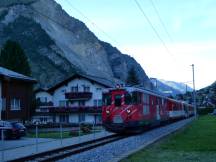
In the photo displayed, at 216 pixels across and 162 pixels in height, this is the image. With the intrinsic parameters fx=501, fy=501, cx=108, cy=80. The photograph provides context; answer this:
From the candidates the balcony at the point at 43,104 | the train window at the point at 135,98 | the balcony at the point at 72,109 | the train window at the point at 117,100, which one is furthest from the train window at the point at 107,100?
the balcony at the point at 43,104

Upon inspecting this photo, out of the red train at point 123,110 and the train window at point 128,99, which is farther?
the train window at point 128,99

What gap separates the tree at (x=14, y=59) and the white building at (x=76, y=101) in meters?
5.89

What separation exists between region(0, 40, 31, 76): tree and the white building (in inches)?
232

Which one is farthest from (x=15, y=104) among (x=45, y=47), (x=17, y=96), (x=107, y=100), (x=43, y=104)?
(x=45, y=47)

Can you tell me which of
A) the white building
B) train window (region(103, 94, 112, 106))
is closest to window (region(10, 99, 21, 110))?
train window (region(103, 94, 112, 106))

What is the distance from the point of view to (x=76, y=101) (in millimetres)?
81812

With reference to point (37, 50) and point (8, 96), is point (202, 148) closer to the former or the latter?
point (8, 96)

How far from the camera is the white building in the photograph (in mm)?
75875

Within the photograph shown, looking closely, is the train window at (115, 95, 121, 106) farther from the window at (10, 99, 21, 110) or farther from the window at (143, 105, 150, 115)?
the window at (10, 99, 21, 110)

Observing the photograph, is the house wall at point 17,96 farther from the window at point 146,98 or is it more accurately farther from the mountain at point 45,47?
the mountain at point 45,47

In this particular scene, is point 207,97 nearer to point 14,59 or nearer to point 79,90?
point 79,90

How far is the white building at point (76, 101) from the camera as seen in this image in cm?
7588

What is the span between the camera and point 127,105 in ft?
100

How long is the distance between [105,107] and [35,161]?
1486cm
